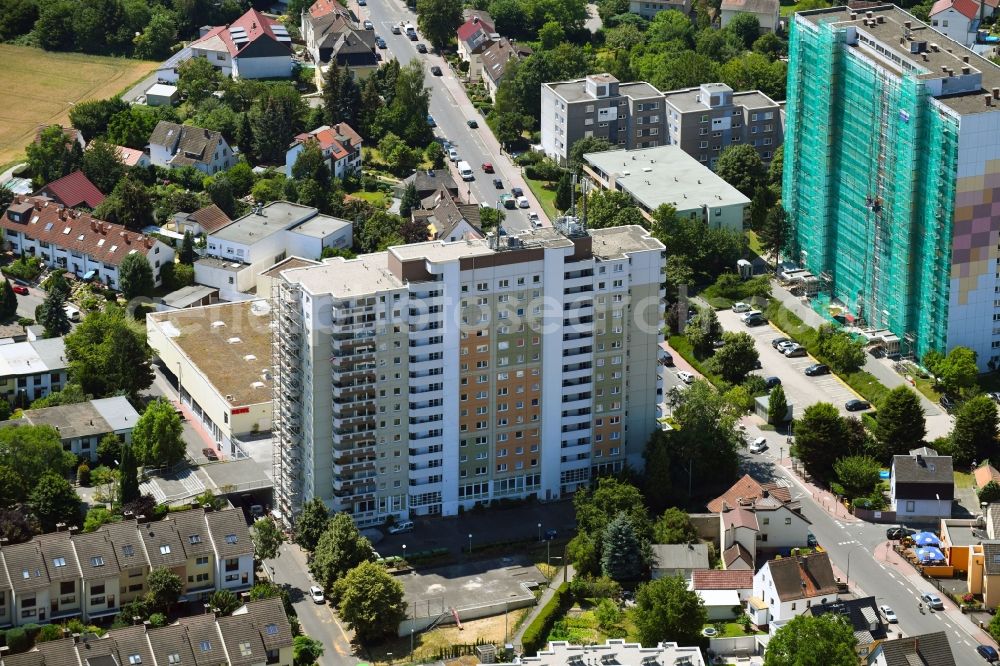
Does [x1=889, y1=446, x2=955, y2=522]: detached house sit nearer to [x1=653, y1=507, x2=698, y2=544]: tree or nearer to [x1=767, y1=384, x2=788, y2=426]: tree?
[x1=767, y1=384, x2=788, y2=426]: tree

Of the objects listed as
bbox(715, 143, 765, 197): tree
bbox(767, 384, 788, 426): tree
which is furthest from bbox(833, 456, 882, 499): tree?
bbox(715, 143, 765, 197): tree

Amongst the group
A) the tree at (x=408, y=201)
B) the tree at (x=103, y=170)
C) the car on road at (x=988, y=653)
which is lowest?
the car on road at (x=988, y=653)

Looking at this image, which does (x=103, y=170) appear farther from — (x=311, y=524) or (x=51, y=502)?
(x=311, y=524)

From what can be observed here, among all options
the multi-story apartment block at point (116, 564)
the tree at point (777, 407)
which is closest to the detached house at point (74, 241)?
the multi-story apartment block at point (116, 564)

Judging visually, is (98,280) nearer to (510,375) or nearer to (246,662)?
(510,375)

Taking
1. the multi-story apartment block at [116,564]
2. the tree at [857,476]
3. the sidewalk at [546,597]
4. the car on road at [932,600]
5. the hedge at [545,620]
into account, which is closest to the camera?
the multi-story apartment block at [116,564]

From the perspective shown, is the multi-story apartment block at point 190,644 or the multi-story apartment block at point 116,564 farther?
the multi-story apartment block at point 116,564

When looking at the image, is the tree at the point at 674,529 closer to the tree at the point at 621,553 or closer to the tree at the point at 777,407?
the tree at the point at 621,553
